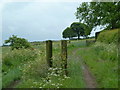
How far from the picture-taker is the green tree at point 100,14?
19.2 meters

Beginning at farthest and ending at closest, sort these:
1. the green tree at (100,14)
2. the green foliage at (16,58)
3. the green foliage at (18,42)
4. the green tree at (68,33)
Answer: the green tree at (100,14), the green foliage at (18,42), the green foliage at (16,58), the green tree at (68,33)

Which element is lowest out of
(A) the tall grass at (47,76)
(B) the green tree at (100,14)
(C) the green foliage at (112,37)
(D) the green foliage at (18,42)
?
(A) the tall grass at (47,76)

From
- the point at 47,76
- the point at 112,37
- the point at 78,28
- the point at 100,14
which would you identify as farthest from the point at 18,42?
the point at 100,14

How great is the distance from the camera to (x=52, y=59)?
22.6ft

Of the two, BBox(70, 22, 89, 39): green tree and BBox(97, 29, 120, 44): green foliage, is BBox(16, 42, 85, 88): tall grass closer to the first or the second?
BBox(70, 22, 89, 39): green tree

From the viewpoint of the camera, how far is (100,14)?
23.8 meters

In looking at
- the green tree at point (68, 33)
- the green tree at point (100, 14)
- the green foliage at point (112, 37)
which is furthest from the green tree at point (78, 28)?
the green tree at point (100, 14)

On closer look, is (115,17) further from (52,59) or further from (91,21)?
(52,59)

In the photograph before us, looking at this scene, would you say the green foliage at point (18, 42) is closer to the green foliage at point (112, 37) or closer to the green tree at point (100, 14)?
the green foliage at point (112, 37)

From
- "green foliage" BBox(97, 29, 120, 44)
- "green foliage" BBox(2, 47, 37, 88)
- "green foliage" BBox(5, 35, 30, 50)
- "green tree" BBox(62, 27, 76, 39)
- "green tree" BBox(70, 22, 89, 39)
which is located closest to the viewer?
"green tree" BBox(62, 27, 76, 39)

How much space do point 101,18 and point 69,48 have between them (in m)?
11.4

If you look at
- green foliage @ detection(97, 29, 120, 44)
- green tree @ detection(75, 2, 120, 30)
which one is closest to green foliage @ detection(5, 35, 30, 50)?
green foliage @ detection(97, 29, 120, 44)

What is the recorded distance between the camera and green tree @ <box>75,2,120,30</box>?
19.2 metres

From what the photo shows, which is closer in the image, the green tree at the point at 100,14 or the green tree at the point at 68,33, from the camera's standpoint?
the green tree at the point at 68,33
